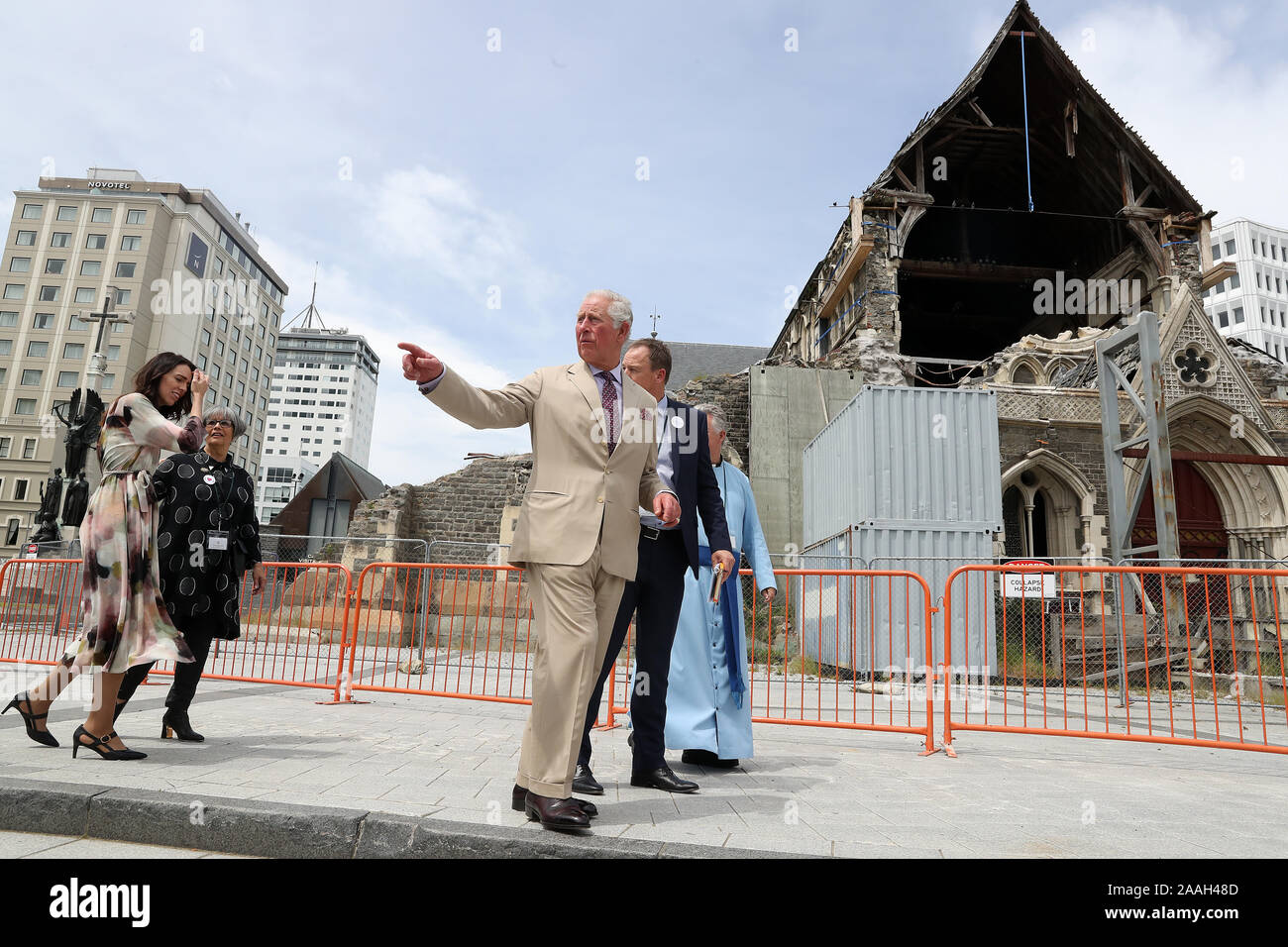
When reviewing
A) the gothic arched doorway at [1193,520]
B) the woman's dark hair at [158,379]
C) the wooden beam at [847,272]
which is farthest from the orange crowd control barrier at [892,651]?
the wooden beam at [847,272]

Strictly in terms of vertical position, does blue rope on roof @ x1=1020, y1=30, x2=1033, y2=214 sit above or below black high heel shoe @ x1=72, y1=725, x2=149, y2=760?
above

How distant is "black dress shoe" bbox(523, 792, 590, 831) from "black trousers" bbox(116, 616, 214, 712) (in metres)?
2.29

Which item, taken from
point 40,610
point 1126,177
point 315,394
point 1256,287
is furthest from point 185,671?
point 315,394

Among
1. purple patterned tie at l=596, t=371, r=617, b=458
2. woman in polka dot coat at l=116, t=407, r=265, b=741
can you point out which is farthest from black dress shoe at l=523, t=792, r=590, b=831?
woman in polka dot coat at l=116, t=407, r=265, b=741

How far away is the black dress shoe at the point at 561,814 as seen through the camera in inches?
95.7

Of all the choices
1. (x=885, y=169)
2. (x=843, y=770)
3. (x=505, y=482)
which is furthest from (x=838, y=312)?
(x=843, y=770)

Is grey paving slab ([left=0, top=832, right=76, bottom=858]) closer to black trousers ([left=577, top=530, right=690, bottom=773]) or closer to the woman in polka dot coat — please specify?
the woman in polka dot coat

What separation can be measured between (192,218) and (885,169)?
222 ft

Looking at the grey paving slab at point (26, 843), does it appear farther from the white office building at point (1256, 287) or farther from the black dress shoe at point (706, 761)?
the white office building at point (1256, 287)

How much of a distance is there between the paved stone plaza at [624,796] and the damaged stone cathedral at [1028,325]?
807cm

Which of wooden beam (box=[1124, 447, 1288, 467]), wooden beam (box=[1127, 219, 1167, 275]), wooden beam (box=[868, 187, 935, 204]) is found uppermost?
wooden beam (box=[868, 187, 935, 204])

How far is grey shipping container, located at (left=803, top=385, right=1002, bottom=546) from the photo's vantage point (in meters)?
11.0

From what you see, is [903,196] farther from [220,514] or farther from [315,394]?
[315,394]
